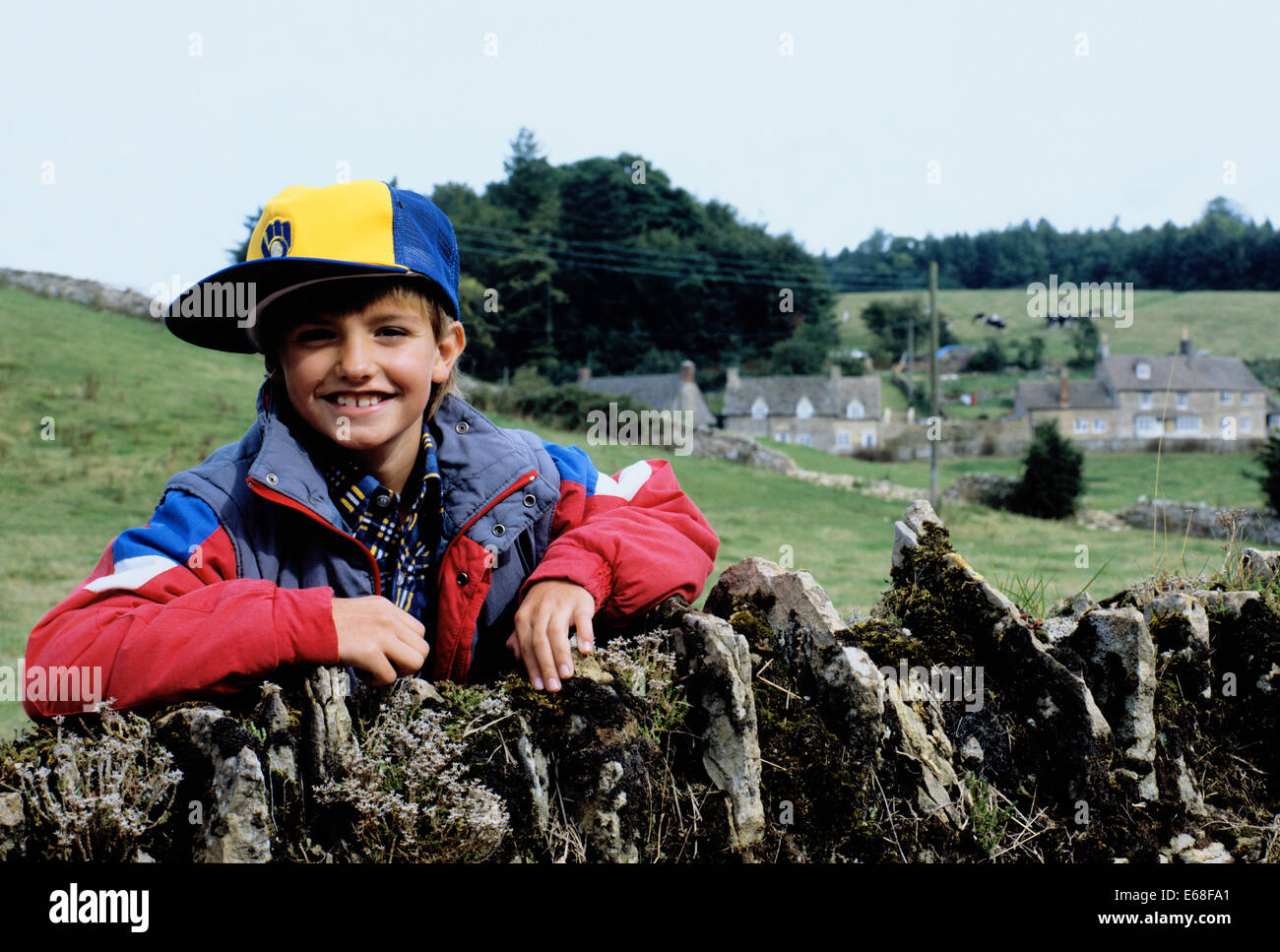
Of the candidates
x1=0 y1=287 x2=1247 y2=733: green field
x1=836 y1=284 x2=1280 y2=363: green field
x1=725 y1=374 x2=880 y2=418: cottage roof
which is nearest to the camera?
x1=0 y1=287 x2=1247 y2=733: green field

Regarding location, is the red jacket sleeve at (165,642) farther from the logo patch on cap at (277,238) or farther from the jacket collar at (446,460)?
the logo patch on cap at (277,238)

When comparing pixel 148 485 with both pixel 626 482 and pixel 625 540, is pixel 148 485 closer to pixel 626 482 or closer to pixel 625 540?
pixel 626 482

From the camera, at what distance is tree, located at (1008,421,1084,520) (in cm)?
3022

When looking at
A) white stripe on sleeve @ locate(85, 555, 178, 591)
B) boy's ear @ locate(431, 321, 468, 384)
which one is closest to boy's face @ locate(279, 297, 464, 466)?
boy's ear @ locate(431, 321, 468, 384)

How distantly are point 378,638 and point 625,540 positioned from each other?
2.36 feet

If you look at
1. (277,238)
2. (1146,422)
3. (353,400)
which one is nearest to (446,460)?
(353,400)

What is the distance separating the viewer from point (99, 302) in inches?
1448

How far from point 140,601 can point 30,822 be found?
1.75 feet

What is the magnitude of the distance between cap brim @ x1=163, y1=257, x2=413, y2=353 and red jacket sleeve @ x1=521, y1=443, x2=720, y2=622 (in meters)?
0.86

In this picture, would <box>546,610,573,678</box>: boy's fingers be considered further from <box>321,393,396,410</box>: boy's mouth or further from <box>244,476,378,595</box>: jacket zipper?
<box>321,393,396,410</box>: boy's mouth

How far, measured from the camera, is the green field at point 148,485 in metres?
13.9

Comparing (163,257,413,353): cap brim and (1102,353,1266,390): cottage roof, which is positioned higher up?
(1102,353,1266,390): cottage roof
